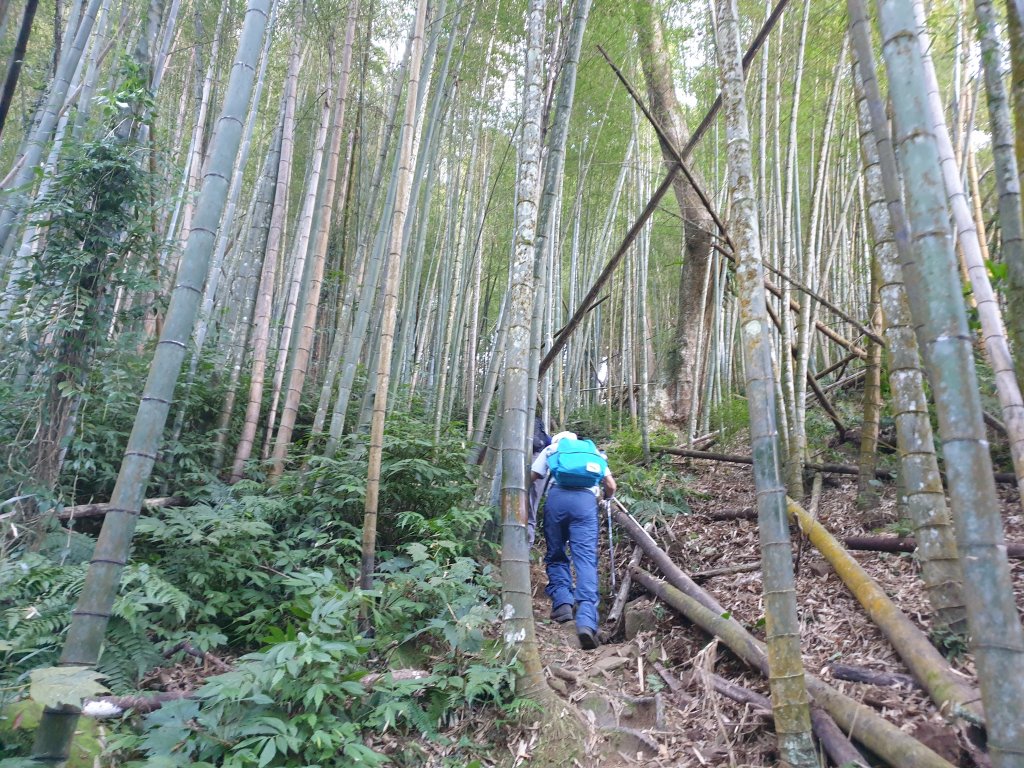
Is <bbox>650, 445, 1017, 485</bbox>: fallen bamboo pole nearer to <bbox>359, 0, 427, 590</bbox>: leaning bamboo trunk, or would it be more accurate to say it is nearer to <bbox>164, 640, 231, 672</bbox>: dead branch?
<bbox>359, 0, 427, 590</bbox>: leaning bamboo trunk

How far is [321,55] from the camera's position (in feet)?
22.6

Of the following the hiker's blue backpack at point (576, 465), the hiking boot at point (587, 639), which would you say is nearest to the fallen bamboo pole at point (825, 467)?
the hiker's blue backpack at point (576, 465)

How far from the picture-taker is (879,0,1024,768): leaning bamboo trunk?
135 cm

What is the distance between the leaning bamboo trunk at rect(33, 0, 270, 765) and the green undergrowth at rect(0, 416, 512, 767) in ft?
0.58

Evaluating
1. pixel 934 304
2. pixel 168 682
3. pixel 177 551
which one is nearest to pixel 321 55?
pixel 177 551

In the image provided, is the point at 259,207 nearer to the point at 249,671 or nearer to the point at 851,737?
the point at 249,671

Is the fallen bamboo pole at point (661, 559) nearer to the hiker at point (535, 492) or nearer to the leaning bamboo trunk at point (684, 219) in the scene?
the hiker at point (535, 492)

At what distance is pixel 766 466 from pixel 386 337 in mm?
1859

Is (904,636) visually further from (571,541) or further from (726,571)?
(571,541)

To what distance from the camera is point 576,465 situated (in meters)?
3.57

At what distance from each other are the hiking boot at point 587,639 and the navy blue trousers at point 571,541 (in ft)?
0.64

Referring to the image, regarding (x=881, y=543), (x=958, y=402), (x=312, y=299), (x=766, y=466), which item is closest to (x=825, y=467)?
(x=881, y=543)

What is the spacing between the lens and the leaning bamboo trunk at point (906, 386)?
2324mm

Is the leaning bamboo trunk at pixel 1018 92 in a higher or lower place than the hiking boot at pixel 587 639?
higher
